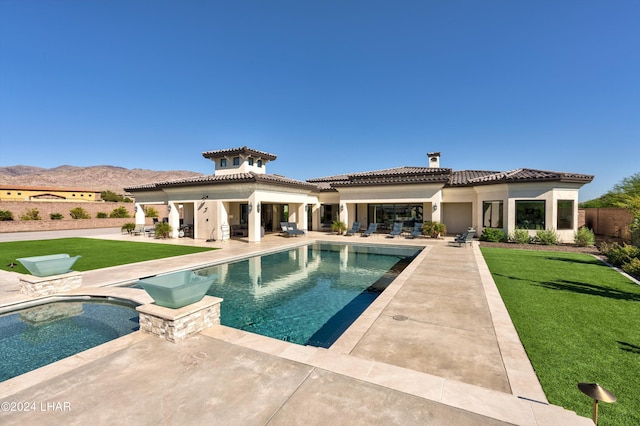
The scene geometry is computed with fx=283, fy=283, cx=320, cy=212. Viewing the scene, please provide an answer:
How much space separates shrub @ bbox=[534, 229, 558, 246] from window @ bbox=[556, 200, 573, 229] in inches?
33.4

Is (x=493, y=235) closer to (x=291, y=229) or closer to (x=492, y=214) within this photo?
(x=492, y=214)

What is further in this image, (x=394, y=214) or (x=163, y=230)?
(x=394, y=214)

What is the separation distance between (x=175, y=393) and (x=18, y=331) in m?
5.54

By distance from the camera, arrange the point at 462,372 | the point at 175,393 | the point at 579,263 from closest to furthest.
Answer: the point at 175,393, the point at 462,372, the point at 579,263

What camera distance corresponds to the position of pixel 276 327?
271 inches

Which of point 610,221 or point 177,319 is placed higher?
point 610,221

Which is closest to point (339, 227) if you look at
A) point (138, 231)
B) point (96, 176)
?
point (138, 231)

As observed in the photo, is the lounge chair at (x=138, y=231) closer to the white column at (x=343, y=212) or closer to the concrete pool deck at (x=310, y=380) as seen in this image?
the white column at (x=343, y=212)

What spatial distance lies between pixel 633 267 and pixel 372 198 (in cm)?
1591

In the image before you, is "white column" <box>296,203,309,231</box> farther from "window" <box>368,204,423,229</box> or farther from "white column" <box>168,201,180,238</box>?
"white column" <box>168,201,180,238</box>

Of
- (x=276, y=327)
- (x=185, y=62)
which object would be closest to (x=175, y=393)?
(x=276, y=327)

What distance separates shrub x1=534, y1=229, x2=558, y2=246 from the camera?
18250 mm

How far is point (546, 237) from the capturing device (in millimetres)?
18359

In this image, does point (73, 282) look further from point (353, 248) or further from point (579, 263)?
point (579, 263)
